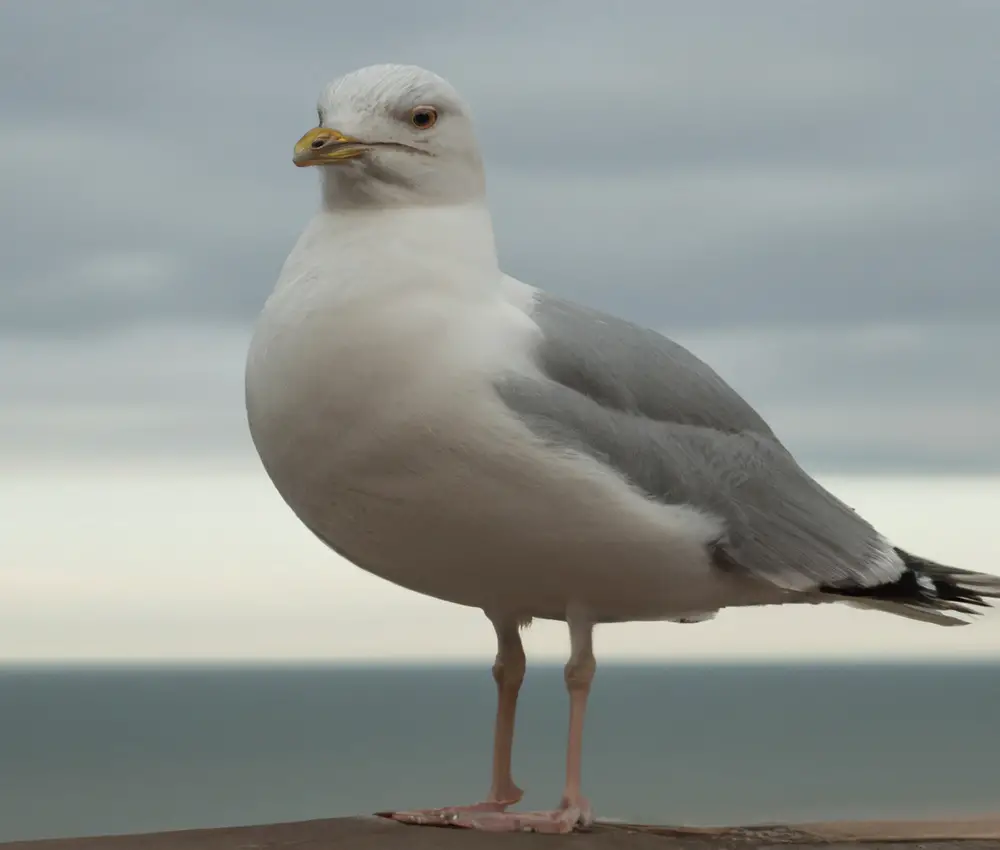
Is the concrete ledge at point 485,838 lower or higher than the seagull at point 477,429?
lower

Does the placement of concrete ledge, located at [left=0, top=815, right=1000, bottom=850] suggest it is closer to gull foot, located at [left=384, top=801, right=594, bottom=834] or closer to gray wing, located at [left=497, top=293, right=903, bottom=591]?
gull foot, located at [left=384, top=801, right=594, bottom=834]

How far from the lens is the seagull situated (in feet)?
22.9

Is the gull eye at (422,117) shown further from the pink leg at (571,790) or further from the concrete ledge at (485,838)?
the concrete ledge at (485,838)

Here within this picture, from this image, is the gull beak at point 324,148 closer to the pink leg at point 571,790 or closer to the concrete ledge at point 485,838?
the pink leg at point 571,790

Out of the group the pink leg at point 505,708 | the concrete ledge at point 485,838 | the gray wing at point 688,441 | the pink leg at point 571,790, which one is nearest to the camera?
the gray wing at point 688,441

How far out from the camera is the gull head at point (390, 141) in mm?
7180

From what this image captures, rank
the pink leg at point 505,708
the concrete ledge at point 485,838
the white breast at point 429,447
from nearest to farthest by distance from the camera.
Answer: the white breast at point 429,447, the concrete ledge at point 485,838, the pink leg at point 505,708

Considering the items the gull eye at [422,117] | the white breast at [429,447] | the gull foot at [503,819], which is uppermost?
the gull eye at [422,117]

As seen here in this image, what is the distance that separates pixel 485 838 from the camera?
24.3ft

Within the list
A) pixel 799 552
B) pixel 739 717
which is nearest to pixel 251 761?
pixel 739 717

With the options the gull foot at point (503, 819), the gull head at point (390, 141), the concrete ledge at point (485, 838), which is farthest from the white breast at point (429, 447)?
the concrete ledge at point (485, 838)

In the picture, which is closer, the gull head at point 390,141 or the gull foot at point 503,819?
the gull head at point 390,141

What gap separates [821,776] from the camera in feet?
241

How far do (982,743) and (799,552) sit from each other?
87225mm
